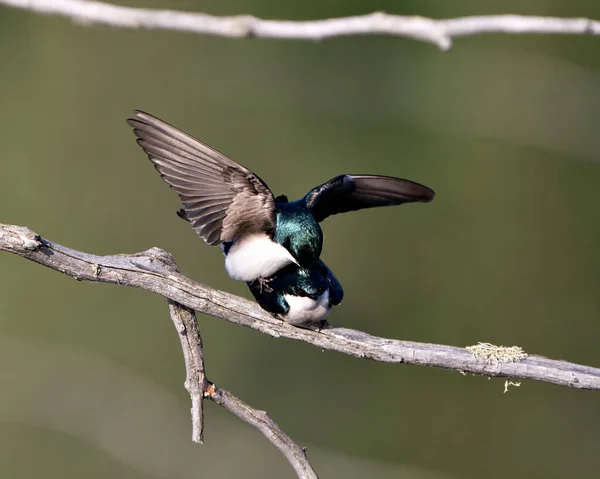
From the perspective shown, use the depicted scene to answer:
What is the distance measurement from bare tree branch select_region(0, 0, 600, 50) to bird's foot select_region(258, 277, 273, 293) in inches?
40.8

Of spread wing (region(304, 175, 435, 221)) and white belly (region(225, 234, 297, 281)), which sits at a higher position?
spread wing (region(304, 175, 435, 221))

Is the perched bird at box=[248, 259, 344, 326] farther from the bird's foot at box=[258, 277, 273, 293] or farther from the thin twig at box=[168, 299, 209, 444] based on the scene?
the thin twig at box=[168, 299, 209, 444]

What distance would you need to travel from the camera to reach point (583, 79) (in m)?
5.54

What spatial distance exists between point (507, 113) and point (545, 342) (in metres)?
1.49

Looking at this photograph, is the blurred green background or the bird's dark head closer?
the bird's dark head

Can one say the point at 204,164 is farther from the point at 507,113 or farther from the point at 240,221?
the point at 507,113

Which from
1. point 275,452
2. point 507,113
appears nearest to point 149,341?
→ point 275,452

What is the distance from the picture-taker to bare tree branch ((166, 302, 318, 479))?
187 centimetres

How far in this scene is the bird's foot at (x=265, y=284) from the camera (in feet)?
7.00


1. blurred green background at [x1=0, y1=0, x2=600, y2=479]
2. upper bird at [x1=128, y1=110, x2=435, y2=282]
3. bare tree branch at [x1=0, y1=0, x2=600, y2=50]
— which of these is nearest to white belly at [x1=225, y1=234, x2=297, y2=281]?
upper bird at [x1=128, y1=110, x2=435, y2=282]

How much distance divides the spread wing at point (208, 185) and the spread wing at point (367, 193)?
0.78ft

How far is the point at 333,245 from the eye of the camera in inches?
213

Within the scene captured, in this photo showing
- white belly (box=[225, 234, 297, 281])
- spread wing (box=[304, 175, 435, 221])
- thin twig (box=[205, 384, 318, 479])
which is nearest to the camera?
thin twig (box=[205, 384, 318, 479])

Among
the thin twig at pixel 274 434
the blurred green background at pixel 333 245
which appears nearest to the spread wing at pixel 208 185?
the thin twig at pixel 274 434
